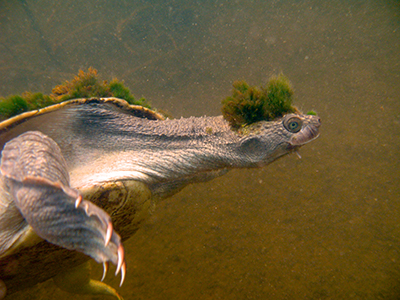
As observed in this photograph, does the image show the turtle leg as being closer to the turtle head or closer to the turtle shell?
the turtle shell

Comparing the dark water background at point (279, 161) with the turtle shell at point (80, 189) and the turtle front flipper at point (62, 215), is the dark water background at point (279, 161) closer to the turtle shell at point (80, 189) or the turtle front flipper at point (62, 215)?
the turtle shell at point (80, 189)

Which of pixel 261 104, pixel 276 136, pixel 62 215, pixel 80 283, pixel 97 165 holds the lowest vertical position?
pixel 80 283

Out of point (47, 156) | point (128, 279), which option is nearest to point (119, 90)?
point (47, 156)

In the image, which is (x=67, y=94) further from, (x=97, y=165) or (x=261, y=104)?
(x=261, y=104)

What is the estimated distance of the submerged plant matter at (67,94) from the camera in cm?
150

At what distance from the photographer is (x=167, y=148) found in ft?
5.04

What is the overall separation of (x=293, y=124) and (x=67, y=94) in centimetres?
205

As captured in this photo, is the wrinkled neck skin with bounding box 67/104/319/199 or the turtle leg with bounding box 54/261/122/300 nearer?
the wrinkled neck skin with bounding box 67/104/319/199

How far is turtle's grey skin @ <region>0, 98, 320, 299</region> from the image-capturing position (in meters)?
0.87

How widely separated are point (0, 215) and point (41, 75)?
5611 millimetres

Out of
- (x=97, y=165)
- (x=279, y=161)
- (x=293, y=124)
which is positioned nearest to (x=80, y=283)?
(x=97, y=165)

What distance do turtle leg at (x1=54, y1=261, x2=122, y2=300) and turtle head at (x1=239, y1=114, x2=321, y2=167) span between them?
2274mm

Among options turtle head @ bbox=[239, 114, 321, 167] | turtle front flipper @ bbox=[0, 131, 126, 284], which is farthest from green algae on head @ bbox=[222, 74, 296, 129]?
turtle front flipper @ bbox=[0, 131, 126, 284]

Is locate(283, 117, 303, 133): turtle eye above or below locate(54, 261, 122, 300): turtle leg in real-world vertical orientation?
above
